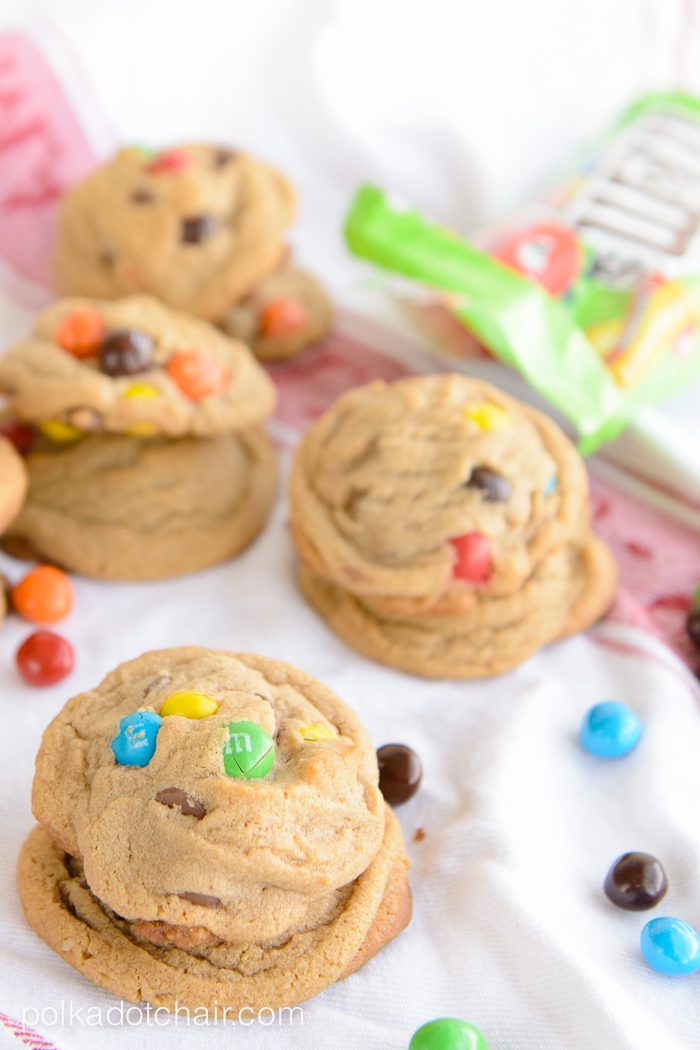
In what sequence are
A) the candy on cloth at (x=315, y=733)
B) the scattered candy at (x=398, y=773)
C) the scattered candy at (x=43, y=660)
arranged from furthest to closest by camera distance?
the scattered candy at (x=43, y=660)
the scattered candy at (x=398, y=773)
the candy on cloth at (x=315, y=733)

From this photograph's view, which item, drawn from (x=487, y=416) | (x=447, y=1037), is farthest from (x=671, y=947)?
(x=487, y=416)

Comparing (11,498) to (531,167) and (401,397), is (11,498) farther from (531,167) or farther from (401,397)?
(531,167)

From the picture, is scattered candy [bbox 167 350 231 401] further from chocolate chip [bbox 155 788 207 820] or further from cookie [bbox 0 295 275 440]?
chocolate chip [bbox 155 788 207 820]

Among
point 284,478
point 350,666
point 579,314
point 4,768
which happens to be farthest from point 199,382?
point 579,314

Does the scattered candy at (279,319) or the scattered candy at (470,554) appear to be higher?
the scattered candy at (279,319)

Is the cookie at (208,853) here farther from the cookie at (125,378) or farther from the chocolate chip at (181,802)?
the cookie at (125,378)

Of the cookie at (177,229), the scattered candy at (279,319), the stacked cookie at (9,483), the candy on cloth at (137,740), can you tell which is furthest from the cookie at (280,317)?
the candy on cloth at (137,740)

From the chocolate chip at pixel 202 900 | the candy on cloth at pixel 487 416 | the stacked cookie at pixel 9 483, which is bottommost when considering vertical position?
the chocolate chip at pixel 202 900
